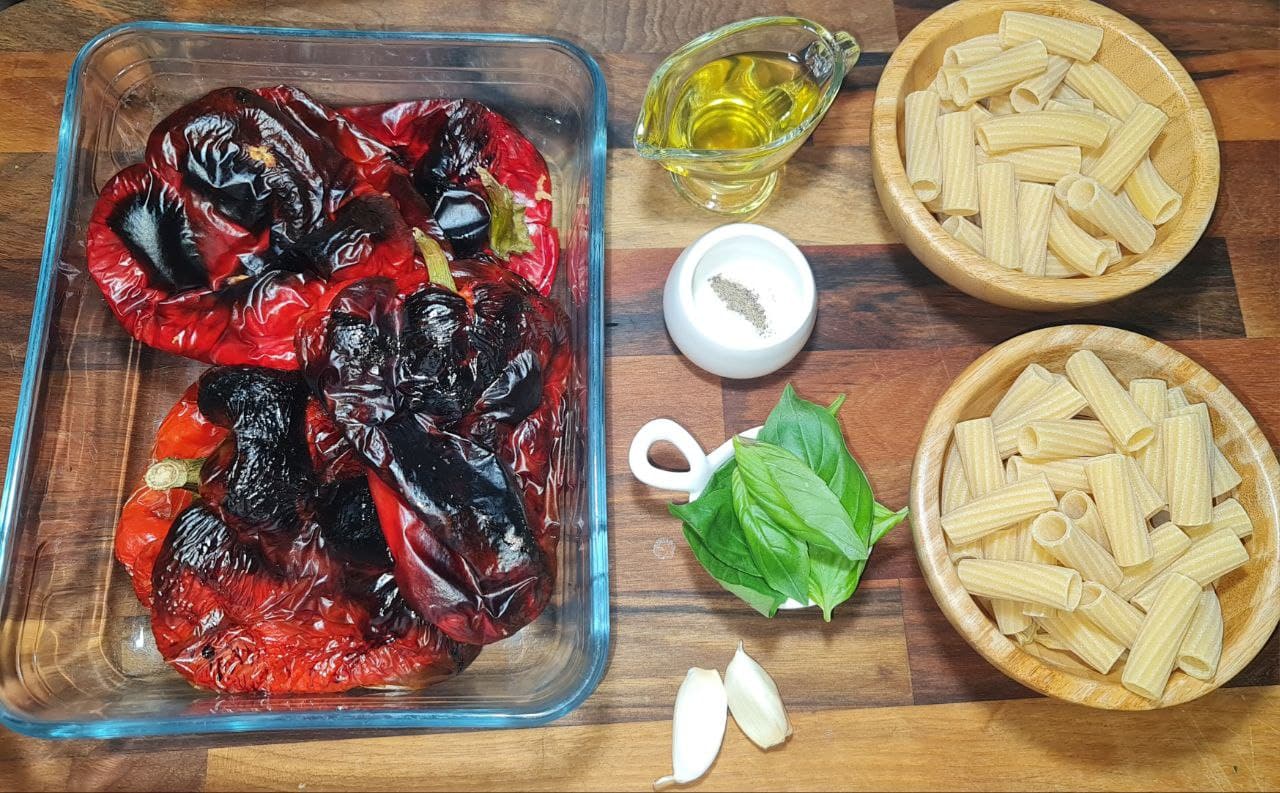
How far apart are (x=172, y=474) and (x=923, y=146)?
3.28 ft

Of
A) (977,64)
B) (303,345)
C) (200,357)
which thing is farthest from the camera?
(977,64)

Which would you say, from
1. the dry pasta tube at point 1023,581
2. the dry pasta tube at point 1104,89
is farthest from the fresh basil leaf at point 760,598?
the dry pasta tube at point 1104,89

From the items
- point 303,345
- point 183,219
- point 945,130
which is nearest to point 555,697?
point 303,345

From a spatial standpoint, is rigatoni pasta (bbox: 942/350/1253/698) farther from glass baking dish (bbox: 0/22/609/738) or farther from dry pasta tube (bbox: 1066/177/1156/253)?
glass baking dish (bbox: 0/22/609/738)

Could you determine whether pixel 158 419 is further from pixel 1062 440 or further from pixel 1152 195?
pixel 1152 195

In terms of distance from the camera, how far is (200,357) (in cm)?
127

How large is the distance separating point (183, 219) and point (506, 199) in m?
0.38

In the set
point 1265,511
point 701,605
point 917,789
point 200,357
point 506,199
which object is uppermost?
point 506,199

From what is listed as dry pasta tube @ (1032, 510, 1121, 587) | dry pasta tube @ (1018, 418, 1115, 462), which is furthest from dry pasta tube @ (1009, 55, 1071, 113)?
dry pasta tube @ (1032, 510, 1121, 587)

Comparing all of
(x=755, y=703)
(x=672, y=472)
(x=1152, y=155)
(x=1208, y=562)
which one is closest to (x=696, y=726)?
(x=755, y=703)

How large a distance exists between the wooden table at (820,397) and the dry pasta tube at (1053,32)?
0.19 metres

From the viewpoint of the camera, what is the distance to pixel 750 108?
146 cm

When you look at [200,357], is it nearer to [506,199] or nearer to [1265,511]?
[506,199]

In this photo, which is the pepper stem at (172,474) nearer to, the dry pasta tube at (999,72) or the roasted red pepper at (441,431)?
the roasted red pepper at (441,431)
